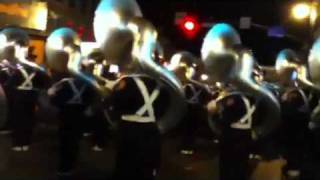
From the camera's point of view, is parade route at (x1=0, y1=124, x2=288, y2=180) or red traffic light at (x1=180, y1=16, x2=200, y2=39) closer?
parade route at (x1=0, y1=124, x2=288, y2=180)

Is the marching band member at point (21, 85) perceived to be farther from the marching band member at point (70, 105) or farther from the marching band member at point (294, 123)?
the marching band member at point (294, 123)

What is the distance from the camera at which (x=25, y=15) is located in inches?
930

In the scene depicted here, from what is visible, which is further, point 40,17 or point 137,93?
point 40,17

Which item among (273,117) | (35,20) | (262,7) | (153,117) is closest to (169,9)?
(262,7)

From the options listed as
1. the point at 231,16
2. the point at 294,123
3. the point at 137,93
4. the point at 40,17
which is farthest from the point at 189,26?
the point at 231,16

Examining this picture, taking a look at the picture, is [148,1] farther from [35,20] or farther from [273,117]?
[273,117]

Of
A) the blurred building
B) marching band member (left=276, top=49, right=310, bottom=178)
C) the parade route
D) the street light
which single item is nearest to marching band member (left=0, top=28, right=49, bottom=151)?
the parade route

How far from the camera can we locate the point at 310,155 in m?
12.6

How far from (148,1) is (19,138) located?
26.1m

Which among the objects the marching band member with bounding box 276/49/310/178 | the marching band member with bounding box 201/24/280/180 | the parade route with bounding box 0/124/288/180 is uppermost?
the marching band member with bounding box 201/24/280/180

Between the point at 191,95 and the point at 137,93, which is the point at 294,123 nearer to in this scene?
the point at 191,95

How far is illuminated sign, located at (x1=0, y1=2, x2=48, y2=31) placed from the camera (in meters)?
22.2

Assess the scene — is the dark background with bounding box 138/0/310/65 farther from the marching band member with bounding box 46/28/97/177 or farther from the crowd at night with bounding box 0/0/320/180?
the marching band member with bounding box 46/28/97/177

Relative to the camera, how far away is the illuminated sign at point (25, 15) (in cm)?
2223
